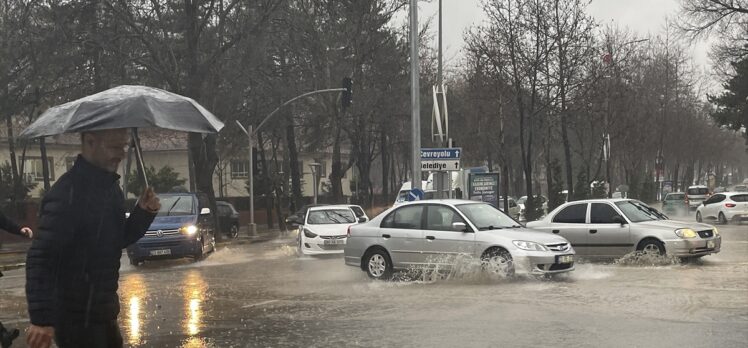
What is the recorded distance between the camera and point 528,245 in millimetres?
12586

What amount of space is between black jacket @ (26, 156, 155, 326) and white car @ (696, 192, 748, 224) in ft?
106

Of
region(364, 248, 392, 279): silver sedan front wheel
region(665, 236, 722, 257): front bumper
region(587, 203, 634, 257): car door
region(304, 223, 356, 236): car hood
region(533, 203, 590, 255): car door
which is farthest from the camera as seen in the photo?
region(304, 223, 356, 236): car hood

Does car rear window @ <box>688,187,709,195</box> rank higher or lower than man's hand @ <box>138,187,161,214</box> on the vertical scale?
lower

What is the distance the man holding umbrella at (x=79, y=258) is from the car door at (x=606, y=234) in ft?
42.9

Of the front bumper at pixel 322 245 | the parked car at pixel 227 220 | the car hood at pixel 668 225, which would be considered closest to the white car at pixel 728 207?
the car hood at pixel 668 225

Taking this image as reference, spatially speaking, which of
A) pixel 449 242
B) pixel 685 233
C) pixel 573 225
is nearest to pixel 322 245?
pixel 573 225

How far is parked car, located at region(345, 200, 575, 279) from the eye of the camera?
495 inches

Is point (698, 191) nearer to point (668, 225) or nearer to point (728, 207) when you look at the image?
point (728, 207)

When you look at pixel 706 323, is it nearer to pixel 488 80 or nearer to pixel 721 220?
pixel 488 80

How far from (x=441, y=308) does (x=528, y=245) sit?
2.95m

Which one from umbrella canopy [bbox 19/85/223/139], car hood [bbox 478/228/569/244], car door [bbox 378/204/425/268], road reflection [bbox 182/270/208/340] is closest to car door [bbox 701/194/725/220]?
car hood [bbox 478/228/569/244]

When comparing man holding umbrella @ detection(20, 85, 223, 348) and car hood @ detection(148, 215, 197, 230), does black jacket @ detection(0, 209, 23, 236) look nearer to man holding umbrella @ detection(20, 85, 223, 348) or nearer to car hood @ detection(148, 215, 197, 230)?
man holding umbrella @ detection(20, 85, 223, 348)

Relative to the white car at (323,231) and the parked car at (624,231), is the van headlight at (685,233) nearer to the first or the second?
the parked car at (624,231)

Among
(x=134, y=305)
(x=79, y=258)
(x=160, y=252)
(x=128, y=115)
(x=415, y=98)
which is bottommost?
(x=134, y=305)
